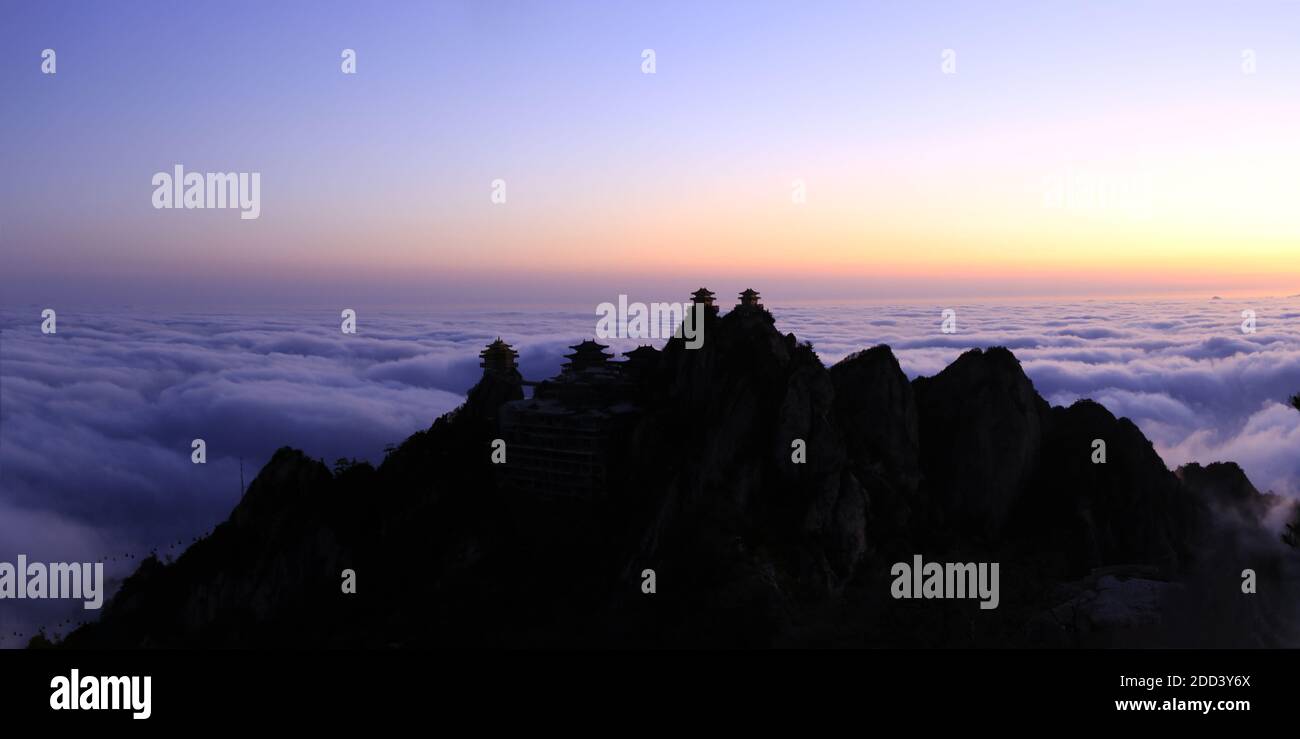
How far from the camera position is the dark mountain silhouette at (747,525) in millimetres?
32312

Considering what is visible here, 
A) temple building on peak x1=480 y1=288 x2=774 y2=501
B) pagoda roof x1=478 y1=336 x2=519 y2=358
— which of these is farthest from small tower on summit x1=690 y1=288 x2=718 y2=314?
pagoda roof x1=478 y1=336 x2=519 y2=358

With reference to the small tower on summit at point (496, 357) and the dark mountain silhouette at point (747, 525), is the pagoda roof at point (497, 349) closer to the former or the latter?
the small tower on summit at point (496, 357)

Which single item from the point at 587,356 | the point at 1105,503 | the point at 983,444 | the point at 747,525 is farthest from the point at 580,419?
the point at 1105,503

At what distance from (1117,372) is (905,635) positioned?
103452mm

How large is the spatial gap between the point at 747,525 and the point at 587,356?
15.8 m

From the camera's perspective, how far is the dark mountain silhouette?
106 feet

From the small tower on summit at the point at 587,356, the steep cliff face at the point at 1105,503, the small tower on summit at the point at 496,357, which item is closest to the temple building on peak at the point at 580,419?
the small tower on summit at the point at 587,356

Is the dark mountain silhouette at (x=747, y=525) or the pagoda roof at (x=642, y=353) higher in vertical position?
the pagoda roof at (x=642, y=353)

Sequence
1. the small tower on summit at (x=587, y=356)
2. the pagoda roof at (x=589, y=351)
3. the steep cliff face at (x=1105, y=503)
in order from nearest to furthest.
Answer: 1. the steep cliff face at (x=1105, y=503)
2. the small tower on summit at (x=587, y=356)
3. the pagoda roof at (x=589, y=351)

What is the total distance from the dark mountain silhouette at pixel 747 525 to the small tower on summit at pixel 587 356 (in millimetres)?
203

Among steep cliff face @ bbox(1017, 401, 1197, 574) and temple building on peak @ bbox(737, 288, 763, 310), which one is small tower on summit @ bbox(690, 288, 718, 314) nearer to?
temple building on peak @ bbox(737, 288, 763, 310)

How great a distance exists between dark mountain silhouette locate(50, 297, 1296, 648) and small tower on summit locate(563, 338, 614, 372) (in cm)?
20

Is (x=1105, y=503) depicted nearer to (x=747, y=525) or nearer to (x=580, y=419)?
(x=747, y=525)
